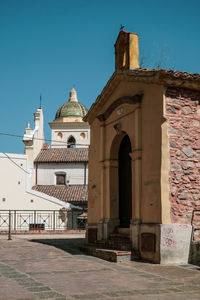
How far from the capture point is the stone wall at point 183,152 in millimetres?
10016

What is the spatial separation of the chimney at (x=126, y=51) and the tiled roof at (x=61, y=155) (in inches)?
896

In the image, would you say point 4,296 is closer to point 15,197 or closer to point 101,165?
point 101,165

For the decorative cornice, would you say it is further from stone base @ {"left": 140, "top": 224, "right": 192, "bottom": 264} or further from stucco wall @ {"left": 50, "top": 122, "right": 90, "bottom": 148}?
stucco wall @ {"left": 50, "top": 122, "right": 90, "bottom": 148}

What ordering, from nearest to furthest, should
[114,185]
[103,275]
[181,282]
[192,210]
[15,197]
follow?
[181,282] < [103,275] < [192,210] < [114,185] < [15,197]

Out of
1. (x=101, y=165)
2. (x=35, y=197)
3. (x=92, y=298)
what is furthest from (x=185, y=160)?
(x=35, y=197)

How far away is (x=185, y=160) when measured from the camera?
1026 centimetres

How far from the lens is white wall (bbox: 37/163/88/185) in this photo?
119ft

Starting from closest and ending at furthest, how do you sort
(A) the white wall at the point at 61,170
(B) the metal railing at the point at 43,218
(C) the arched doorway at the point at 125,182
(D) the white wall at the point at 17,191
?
(C) the arched doorway at the point at 125,182, (B) the metal railing at the point at 43,218, (D) the white wall at the point at 17,191, (A) the white wall at the point at 61,170

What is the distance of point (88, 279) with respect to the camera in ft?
24.5

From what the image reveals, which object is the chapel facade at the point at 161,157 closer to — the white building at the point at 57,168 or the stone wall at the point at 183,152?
the stone wall at the point at 183,152

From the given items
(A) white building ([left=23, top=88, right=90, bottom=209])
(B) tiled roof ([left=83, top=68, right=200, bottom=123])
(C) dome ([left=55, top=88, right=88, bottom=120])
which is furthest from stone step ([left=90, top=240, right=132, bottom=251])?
(C) dome ([left=55, top=88, right=88, bottom=120])

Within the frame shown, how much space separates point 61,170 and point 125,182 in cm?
2399

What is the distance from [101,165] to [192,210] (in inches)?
157

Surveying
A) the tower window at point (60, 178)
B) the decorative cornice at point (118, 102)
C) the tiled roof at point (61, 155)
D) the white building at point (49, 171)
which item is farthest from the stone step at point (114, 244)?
the tower window at point (60, 178)
